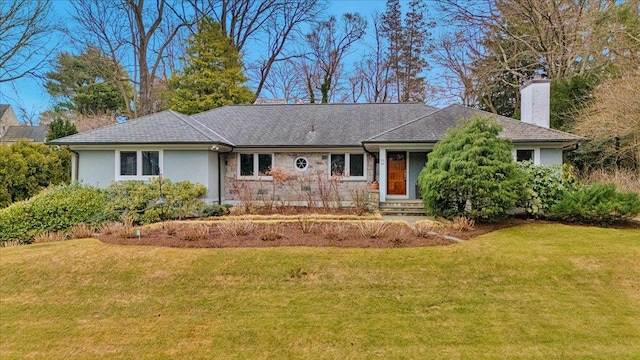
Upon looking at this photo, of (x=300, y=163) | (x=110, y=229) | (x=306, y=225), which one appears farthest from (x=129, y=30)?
(x=306, y=225)

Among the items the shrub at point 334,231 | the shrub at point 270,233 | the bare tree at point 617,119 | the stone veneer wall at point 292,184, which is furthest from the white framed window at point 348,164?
the bare tree at point 617,119

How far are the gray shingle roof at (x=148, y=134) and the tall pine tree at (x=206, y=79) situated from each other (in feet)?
32.5

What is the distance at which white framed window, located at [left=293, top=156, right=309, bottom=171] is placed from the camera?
51.0 feet

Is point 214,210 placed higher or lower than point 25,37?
lower

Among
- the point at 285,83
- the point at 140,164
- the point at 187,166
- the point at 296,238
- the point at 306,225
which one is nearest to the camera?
the point at 296,238

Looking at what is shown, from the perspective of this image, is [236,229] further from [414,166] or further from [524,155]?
[524,155]

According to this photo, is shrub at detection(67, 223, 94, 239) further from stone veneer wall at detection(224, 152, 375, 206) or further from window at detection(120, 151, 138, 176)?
stone veneer wall at detection(224, 152, 375, 206)

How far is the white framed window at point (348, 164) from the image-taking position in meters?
15.4

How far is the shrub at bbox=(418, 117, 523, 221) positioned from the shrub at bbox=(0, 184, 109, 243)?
34.7 ft

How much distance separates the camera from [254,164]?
1565 cm

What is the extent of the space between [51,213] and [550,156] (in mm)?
17250

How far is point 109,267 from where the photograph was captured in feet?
24.0

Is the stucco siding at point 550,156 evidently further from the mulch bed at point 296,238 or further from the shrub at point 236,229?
the shrub at point 236,229

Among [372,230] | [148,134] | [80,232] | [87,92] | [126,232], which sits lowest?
[80,232]
